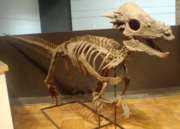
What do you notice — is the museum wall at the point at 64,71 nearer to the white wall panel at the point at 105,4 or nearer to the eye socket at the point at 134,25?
the white wall panel at the point at 105,4

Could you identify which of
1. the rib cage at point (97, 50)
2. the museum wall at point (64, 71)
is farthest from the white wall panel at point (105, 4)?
the rib cage at point (97, 50)

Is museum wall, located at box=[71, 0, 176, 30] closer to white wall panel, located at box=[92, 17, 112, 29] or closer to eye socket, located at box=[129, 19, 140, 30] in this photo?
white wall panel, located at box=[92, 17, 112, 29]

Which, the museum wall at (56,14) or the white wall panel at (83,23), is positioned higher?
the museum wall at (56,14)

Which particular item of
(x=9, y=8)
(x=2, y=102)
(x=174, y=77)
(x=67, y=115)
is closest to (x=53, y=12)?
(x=9, y=8)

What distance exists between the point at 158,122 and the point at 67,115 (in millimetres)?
1297

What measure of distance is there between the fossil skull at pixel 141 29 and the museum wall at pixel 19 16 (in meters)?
2.26

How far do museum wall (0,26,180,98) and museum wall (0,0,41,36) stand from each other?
0.32 m

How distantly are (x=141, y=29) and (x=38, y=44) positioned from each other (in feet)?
5.75

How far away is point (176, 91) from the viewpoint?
3.05m

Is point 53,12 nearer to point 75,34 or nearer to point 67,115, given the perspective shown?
point 75,34

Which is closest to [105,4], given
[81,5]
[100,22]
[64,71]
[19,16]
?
[100,22]

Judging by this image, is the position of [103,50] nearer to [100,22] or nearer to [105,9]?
[100,22]

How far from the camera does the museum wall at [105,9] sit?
3246mm

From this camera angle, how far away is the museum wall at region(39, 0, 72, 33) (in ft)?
11.0
